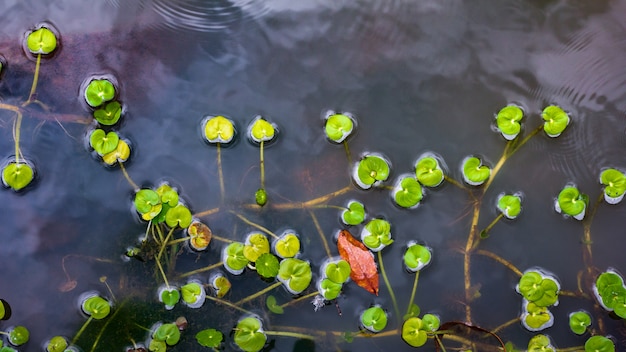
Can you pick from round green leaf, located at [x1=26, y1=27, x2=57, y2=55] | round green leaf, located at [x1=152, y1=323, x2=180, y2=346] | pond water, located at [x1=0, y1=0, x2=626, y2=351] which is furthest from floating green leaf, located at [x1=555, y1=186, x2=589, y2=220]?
round green leaf, located at [x1=26, y1=27, x2=57, y2=55]

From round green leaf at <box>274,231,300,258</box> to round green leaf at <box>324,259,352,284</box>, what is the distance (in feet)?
0.62

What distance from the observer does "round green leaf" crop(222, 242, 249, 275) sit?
257 cm

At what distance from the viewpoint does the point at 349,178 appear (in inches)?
106

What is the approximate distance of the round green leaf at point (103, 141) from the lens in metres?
2.57

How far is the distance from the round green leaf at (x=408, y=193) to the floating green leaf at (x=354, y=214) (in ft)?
0.63

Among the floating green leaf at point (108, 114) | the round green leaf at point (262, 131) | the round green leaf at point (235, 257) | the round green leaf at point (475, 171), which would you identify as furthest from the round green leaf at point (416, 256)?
the floating green leaf at point (108, 114)

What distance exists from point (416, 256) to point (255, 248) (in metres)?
0.81

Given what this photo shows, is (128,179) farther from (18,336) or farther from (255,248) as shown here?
(18,336)

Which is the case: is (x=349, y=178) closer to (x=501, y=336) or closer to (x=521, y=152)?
(x=521, y=152)

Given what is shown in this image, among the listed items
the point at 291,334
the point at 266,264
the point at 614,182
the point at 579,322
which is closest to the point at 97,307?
the point at 266,264

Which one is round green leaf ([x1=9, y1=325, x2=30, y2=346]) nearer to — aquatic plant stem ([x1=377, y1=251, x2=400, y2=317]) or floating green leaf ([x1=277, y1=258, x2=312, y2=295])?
floating green leaf ([x1=277, y1=258, x2=312, y2=295])

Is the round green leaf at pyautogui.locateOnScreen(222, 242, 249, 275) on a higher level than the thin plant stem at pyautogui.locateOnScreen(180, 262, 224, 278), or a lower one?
higher

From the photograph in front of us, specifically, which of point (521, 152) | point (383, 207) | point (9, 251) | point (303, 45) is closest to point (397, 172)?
point (383, 207)

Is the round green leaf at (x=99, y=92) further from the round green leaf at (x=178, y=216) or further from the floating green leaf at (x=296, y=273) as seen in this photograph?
the floating green leaf at (x=296, y=273)
